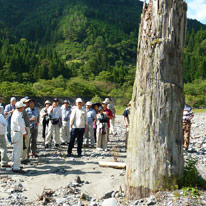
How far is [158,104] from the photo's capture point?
5562 mm

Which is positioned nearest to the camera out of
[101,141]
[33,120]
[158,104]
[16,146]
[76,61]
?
[158,104]

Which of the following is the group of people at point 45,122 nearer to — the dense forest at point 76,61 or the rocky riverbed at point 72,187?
the rocky riverbed at point 72,187

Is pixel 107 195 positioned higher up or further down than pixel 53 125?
further down

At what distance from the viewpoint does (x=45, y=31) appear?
19100 cm

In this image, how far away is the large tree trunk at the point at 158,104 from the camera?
5.49 metres

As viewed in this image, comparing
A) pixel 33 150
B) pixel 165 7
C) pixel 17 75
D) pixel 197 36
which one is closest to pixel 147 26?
pixel 165 7

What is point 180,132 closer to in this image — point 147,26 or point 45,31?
point 147,26

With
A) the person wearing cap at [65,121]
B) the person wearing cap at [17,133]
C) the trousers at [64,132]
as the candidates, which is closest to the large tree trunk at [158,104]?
the person wearing cap at [17,133]

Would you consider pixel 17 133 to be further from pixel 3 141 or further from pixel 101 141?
pixel 101 141

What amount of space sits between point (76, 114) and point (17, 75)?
88.8 m

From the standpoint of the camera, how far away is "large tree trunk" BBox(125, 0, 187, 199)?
549 centimetres

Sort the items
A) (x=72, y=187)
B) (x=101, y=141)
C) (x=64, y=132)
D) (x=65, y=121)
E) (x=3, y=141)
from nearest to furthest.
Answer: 1. (x=72, y=187)
2. (x=3, y=141)
3. (x=101, y=141)
4. (x=65, y=121)
5. (x=64, y=132)

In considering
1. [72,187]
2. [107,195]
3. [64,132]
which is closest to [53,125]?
[64,132]

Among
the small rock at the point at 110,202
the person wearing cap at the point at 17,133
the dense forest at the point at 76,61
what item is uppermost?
the dense forest at the point at 76,61
